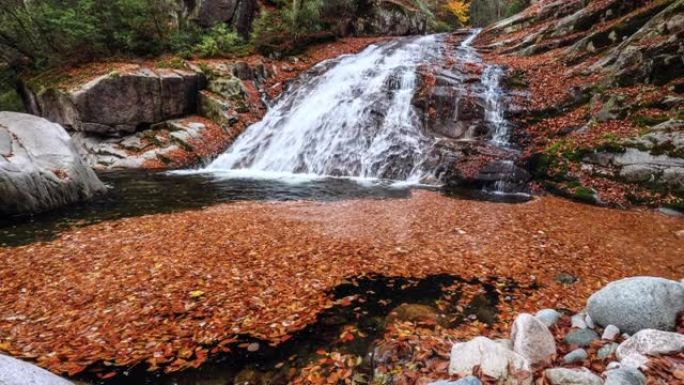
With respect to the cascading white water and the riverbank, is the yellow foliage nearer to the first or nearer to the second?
the cascading white water

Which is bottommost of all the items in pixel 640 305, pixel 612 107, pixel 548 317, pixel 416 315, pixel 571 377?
pixel 416 315

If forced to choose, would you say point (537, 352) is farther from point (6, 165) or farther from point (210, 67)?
point (210, 67)

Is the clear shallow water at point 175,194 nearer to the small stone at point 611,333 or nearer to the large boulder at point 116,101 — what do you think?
the large boulder at point 116,101

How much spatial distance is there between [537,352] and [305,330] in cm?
250

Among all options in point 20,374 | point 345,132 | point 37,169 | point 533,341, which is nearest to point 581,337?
point 533,341

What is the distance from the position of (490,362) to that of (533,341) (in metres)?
0.60

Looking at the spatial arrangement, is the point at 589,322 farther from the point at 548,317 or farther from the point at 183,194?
the point at 183,194

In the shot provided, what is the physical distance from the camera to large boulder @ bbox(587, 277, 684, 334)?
357 centimetres

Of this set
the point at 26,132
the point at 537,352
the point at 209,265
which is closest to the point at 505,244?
the point at 537,352

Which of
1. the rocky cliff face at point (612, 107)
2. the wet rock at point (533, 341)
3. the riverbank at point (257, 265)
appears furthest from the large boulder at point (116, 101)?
the wet rock at point (533, 341)

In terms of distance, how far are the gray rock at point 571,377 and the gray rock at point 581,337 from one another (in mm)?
667

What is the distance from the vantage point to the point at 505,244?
7.11 m

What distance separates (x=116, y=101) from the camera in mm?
16891

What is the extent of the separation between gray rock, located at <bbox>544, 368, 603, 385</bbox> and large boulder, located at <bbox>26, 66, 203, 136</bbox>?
19.1 m
